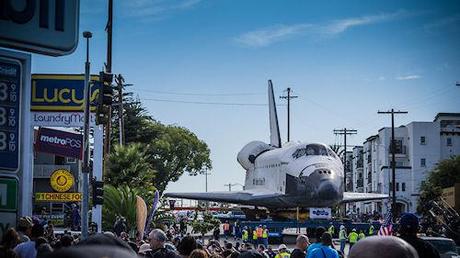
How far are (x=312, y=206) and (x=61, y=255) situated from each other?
37.7 meters

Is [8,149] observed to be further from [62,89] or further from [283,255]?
[62,89]

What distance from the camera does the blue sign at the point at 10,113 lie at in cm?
538

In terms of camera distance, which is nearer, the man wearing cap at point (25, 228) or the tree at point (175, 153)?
the man wearing cap at point (25, 228)

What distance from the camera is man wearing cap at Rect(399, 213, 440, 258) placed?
5984 millimetres

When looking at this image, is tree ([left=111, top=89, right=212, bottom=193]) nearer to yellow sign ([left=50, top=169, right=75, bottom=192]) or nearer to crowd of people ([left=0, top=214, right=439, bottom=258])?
yellow sign ([left=50, top=169, right=75, bottom=192])

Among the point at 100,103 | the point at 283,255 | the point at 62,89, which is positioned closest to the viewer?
the point at 283,255

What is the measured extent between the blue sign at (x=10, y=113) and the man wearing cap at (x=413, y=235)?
338cm

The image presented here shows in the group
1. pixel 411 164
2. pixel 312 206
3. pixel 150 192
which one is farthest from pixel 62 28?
pixel 411 164

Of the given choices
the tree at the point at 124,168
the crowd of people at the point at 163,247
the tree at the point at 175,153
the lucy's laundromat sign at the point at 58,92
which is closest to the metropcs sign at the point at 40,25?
the crowd of people at the point at 163,247

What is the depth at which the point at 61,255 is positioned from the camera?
213cm

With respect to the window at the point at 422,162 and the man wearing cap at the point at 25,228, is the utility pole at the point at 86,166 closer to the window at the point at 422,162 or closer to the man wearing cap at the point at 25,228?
the man wearing cap at the point at 25,228

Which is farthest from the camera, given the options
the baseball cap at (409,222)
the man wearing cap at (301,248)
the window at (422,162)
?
the window at (422,162)

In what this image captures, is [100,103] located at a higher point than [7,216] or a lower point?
higher

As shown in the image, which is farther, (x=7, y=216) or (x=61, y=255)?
(x=7, y=216)
